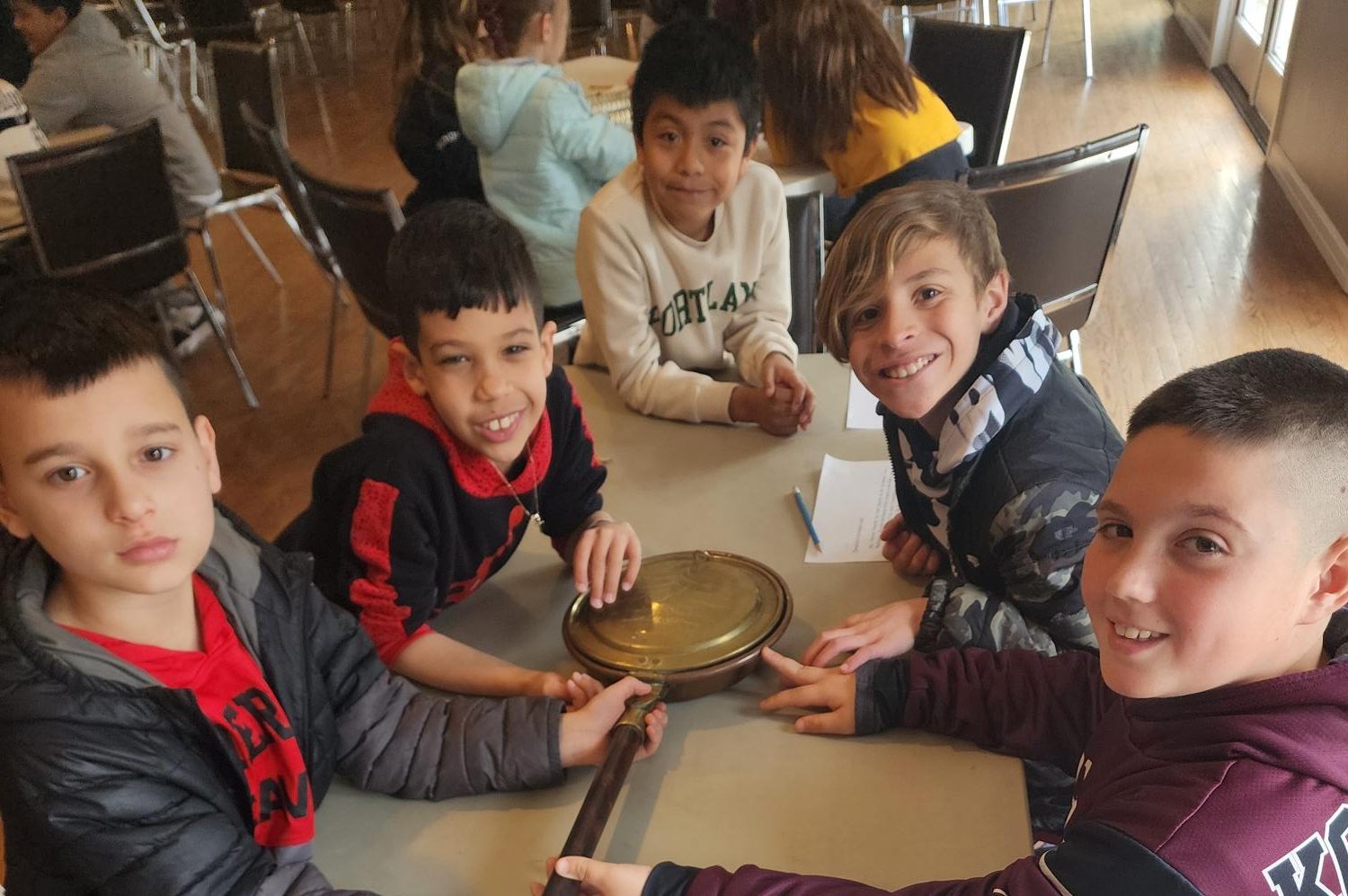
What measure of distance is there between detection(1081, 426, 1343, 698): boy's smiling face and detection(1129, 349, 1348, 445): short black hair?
1cm

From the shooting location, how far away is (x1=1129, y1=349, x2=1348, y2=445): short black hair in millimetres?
805

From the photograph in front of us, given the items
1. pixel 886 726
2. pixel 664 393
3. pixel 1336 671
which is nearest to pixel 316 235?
pixel 664 393

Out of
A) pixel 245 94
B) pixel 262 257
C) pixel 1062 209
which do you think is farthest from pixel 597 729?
pixel 262 257

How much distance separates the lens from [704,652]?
1.15m

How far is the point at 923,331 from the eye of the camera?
1309 millimetres

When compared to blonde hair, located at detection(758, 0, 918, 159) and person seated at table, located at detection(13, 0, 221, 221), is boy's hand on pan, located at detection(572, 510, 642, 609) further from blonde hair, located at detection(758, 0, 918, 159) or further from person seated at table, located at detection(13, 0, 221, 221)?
person seated at table, located at detection(13, 0, 221, 221)

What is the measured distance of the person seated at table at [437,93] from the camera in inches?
116

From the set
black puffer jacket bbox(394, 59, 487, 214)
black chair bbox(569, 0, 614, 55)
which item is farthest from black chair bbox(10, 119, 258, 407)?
black chair bbox(569, 0, 614, 55)

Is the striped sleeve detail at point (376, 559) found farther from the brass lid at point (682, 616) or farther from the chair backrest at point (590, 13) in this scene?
the chair backrest at point (590, 13)

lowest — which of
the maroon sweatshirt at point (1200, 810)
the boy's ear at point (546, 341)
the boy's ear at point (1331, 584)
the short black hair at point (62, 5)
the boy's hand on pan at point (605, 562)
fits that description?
the boy's hand on pan at point (605, 562)

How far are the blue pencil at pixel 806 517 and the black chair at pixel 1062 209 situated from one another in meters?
0.78

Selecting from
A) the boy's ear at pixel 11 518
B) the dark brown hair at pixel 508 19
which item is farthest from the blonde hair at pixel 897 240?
the dark brown hair at pixel 508 19

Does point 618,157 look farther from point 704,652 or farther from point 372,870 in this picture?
point 372,870

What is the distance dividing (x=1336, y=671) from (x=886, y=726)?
0.43 metres
